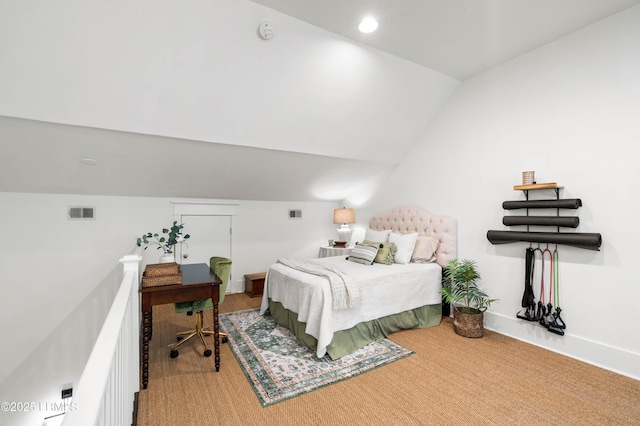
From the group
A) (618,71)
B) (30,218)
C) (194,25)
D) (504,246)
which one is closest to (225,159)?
(194,25)

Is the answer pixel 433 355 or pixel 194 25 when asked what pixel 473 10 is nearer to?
pixel 194 25

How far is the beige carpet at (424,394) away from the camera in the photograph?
6.77 ft

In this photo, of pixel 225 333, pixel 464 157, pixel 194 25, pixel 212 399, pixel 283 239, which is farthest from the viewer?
pixel 283 239

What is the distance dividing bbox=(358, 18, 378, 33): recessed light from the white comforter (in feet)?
7.72

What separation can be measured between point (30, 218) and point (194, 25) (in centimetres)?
315

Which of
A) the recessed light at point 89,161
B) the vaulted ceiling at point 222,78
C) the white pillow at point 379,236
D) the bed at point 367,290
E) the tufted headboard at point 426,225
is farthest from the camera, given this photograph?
the white pillow at point 379,236

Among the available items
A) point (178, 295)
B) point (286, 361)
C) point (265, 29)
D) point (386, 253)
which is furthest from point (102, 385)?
point (386, 253)

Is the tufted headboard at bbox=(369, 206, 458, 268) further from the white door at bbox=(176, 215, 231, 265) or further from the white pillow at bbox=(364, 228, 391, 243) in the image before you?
the white door at bbox=(176, 215, 231, 265)

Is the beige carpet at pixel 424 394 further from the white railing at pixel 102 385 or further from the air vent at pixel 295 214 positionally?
the air vent at pixel 295 214

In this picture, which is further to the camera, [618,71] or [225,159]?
[225,159]

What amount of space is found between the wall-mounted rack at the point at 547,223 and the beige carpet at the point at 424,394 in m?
1.10

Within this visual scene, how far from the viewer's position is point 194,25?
2422 millimetres

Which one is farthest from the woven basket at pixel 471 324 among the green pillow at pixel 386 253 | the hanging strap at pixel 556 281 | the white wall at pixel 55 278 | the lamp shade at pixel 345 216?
the white wall at pixel 55 278

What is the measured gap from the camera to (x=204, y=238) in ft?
15.9
